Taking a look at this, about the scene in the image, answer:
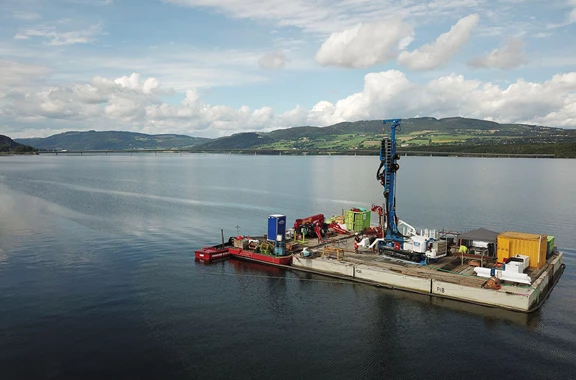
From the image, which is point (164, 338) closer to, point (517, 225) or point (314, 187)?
point (517, 225)

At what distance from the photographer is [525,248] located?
3812 centimetres

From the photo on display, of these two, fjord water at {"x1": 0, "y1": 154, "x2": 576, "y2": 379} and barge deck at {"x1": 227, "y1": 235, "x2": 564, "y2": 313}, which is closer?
fjord water at {"x1": 0, "y1": 154, "x2": 576, "y2": 379}

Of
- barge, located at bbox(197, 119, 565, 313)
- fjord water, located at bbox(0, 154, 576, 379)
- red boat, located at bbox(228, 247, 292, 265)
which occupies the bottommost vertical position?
fjord water, located at bbox(0, 154, 576, 379)

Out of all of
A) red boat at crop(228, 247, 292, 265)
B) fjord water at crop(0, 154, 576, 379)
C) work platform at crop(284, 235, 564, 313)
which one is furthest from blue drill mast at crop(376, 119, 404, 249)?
red boat at crop(228, 247, 292, 265)

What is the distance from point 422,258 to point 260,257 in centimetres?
1690

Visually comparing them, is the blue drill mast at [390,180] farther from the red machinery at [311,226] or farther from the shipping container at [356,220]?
the red machinery at [311,226]

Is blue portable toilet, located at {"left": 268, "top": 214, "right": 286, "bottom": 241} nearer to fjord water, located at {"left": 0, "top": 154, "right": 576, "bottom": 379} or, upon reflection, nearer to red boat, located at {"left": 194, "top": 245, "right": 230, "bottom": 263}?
fjord water, located at {"left": 0, "top": 154, "right": 576, "bottom": 379}

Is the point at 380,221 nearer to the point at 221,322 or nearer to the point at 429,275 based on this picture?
the point at 429,275

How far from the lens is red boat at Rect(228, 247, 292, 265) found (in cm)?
4438

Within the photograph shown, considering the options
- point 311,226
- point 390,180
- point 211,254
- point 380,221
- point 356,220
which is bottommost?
point 211,254

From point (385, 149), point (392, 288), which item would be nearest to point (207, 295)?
point (392, 288)

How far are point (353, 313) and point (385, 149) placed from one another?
18150mm

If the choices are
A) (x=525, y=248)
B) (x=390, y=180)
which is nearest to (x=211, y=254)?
(x=390, y=180)

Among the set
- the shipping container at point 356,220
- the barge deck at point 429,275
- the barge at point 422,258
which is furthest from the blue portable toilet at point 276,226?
the shipping container at point 356,220
